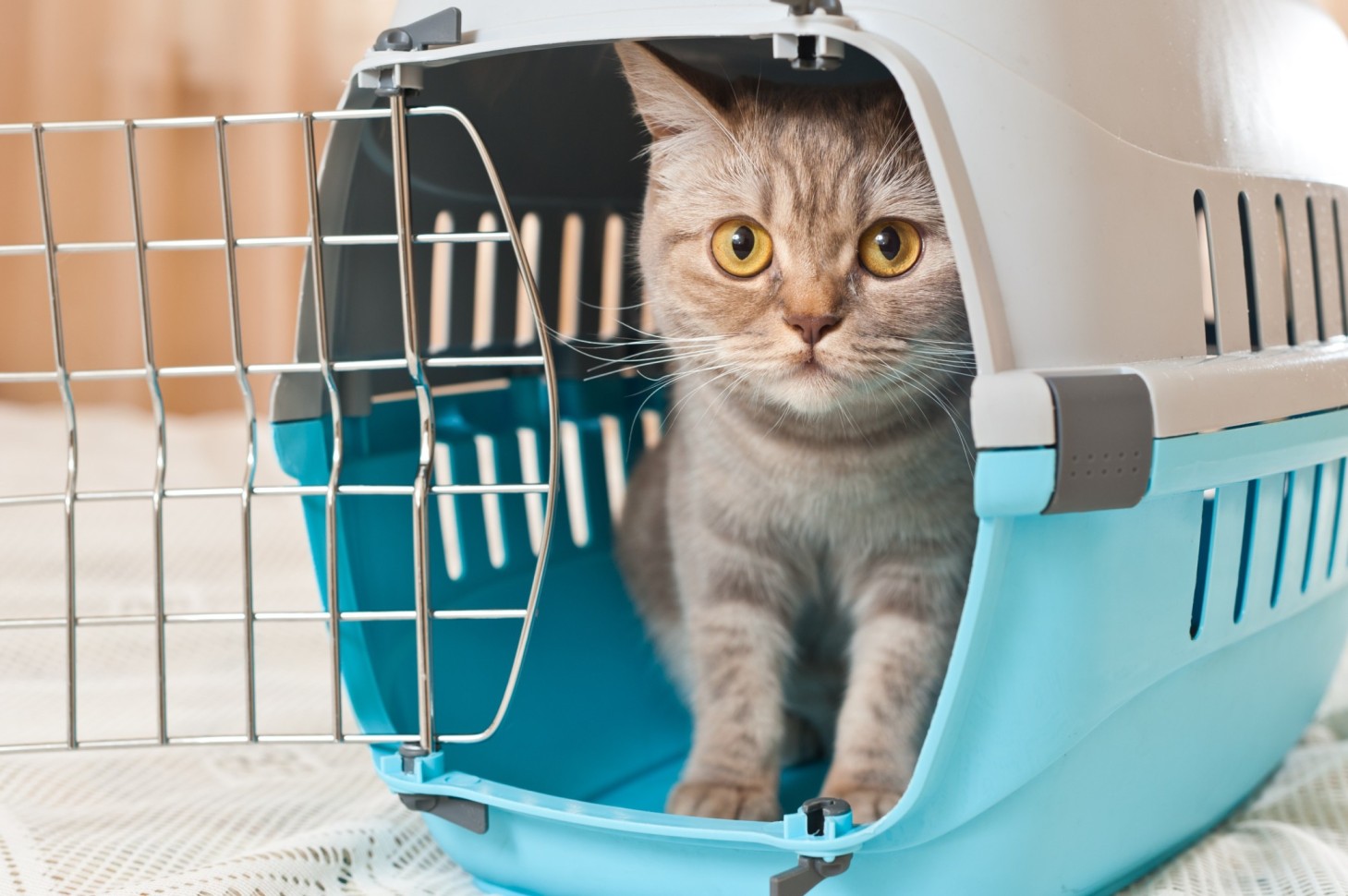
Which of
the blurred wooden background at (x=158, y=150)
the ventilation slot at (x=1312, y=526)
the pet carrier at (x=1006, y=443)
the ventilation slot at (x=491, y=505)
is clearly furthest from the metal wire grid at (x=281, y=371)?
→ the blurred wooden background at (x=158, y=150)

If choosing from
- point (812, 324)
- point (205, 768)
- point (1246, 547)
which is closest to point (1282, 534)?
point (1246, 547)

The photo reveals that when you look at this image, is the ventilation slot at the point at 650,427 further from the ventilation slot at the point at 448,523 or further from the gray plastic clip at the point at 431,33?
the gray plastic clip at the point at 431,33

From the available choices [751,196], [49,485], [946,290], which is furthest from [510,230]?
[49,485]

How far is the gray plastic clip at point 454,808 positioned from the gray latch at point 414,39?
550mm

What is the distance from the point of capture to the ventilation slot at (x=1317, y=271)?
1.09 meters

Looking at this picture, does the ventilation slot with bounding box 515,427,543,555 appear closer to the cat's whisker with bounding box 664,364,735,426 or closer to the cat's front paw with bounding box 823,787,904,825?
the cat's whisker with bounding box 664,364,735,426

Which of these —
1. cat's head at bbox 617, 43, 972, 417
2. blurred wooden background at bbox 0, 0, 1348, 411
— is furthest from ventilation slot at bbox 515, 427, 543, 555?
blurred wooden background at bbox 0, 0, 1348, 411

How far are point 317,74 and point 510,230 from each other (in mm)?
2797

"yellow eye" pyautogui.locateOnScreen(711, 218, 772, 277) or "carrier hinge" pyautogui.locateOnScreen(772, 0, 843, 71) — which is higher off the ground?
"carrier hinge" pyautogui.locateOnScreen(772, 0, 843, 71)

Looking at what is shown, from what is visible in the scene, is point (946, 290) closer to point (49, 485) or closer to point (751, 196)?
point (751, 196)

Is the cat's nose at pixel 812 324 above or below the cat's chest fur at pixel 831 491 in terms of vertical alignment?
above

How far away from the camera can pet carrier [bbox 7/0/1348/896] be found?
77cm

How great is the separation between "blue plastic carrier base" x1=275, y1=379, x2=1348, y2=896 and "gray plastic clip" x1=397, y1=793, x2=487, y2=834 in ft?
0.04

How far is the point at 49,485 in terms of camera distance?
2006 millimetres
